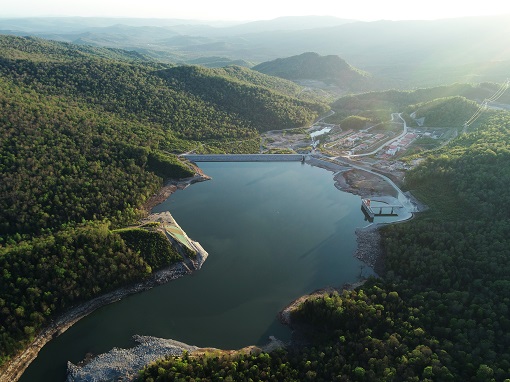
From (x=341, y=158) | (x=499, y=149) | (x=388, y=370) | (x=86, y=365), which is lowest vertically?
(x=86, y=365)

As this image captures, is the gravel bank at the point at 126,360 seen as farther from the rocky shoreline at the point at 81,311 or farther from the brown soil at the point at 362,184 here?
the brown soil at the point at 362,184

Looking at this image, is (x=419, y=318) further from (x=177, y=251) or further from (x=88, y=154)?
(x=88, y=154)

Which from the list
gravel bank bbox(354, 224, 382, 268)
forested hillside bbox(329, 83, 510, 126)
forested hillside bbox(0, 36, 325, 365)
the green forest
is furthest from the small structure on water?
forested hillside bbox(329, 83, 510, 126)

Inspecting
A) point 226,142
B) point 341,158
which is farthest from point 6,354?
point 341,158

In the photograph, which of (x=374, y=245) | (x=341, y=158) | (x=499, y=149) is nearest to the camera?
(x=374, y=245)

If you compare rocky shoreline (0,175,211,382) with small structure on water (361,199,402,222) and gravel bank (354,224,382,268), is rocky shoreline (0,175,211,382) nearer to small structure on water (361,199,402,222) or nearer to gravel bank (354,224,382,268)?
gravel bank (354,224,382,268)

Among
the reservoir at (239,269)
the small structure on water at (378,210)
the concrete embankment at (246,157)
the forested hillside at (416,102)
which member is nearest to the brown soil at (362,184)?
the reservoir at (239,269)

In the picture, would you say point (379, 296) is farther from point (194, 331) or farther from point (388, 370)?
point (194, 331)
